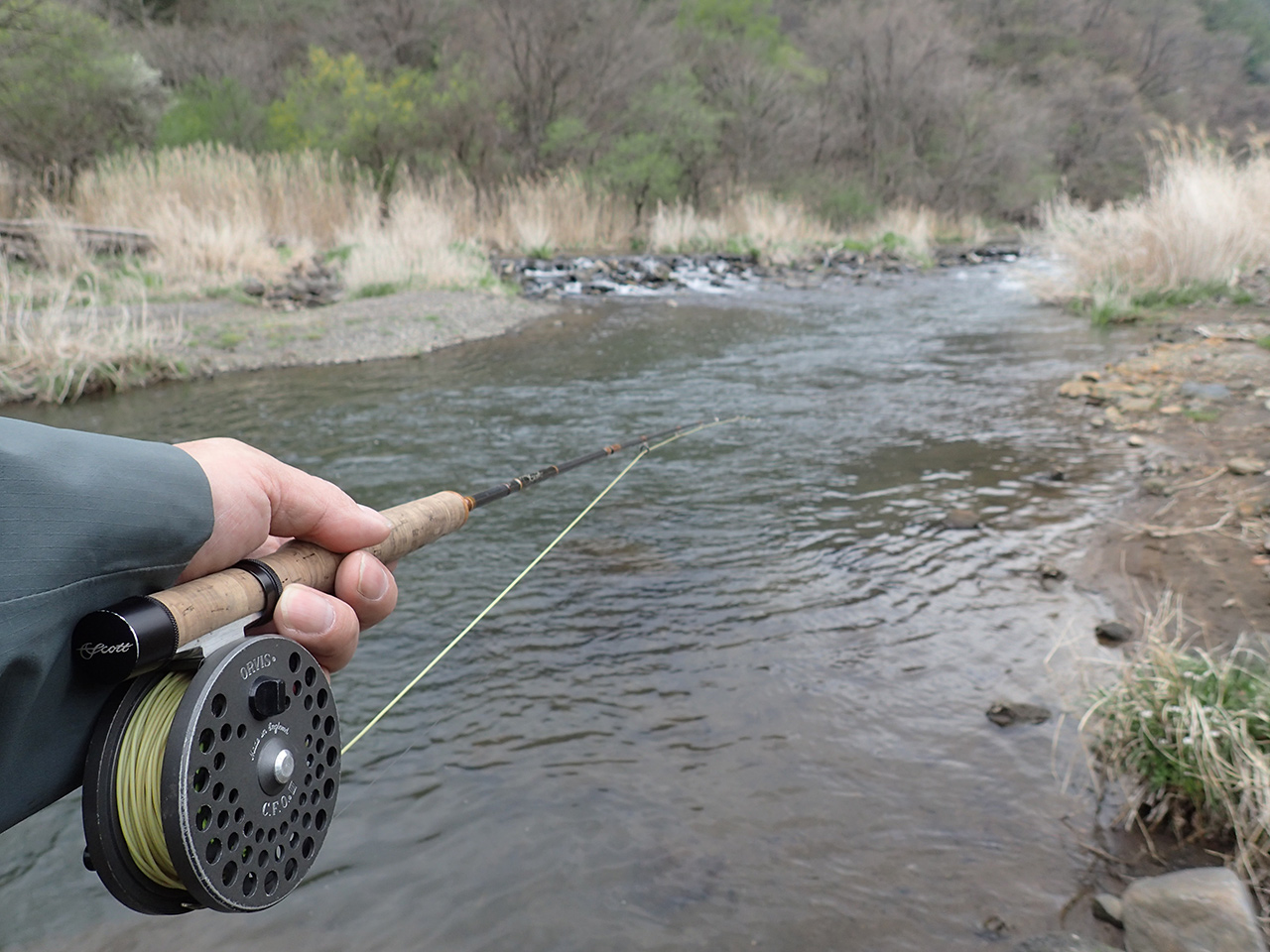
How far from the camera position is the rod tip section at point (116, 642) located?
105 cm

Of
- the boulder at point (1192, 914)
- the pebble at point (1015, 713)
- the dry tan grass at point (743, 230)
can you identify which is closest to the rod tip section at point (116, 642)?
the boulder at point (1192, 914)

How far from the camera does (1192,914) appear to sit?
1996mm

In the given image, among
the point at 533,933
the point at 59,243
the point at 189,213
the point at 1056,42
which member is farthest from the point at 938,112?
the point at 533,933

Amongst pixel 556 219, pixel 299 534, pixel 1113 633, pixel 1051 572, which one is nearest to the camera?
pixel 299 534

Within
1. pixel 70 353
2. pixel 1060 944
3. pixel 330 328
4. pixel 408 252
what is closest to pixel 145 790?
pixel 1060 944

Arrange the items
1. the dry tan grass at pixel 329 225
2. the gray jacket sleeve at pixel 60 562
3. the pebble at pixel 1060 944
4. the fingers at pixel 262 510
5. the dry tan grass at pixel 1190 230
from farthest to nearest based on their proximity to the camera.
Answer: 1. the dry tan grass at pixel 329 225
2. the dry tan grass at pixel 1190 230
3. the pebble at pixel 1060 944
4. the fingers at pixel 262 510
5. the gray jacket sleeve at pixel 60 562

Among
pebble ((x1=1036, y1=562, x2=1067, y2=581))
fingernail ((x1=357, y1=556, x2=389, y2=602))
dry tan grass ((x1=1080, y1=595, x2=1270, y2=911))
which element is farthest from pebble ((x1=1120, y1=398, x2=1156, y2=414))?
fingernail ((x1=357, y1=556, x2=389, y2=602))

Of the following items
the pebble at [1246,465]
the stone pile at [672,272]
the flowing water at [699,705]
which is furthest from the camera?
the stone pile at [672,272]

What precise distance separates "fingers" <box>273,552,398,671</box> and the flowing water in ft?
3.69

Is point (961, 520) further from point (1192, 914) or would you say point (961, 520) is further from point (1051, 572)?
point (1192, 914)

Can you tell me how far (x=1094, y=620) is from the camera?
3.83 m

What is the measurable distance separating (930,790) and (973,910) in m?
0.52

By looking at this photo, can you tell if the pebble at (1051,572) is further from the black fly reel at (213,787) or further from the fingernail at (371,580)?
the black fly reel at (213,787)

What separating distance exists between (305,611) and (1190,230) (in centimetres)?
1219
